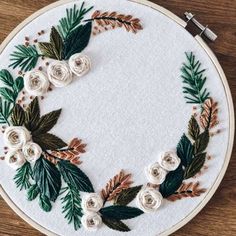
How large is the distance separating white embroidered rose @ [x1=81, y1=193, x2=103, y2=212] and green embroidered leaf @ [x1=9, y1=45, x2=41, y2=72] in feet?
→ 0.88

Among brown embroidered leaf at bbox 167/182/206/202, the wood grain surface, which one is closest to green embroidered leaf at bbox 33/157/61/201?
the wood grain surface

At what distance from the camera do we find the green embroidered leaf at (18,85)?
880 millimetres

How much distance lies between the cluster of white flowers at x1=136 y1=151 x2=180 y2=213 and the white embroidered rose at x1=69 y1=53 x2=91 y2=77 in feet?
0.71

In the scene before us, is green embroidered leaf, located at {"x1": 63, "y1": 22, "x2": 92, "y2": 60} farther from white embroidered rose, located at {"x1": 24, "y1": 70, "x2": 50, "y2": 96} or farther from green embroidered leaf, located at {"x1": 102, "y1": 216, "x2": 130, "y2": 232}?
green embroidered leaf, located at {"x1": 102, "y1": 216, "x2": 130, "y2": 232}

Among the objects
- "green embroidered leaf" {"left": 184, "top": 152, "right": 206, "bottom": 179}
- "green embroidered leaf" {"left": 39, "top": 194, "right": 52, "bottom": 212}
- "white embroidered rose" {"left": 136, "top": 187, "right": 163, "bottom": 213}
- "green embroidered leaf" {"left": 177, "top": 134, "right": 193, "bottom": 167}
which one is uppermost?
"green embroidered leaf" {"left": 177, "top": 134, "right": 193, "bottom": 167}

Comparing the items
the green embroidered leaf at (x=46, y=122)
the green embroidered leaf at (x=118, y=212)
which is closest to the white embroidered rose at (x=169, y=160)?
the green embroidered leaf at (x=118, y=212)

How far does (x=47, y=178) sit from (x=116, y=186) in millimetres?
132

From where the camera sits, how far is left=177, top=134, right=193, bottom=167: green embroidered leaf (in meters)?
0.88

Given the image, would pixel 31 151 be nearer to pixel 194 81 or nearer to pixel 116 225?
pixel 116 225

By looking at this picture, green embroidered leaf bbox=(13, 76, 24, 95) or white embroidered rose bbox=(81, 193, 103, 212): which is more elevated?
green embroidered leaf bbox=(13, 76, 24, 95)

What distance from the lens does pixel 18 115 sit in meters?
0.88

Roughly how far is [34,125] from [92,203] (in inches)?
7.3

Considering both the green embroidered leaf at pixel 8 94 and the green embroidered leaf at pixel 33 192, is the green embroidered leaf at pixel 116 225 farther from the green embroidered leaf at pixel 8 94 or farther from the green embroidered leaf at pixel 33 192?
the green embroidered leaf at pixel 8 94

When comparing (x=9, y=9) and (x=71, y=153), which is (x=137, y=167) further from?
(x=9, y=9)
